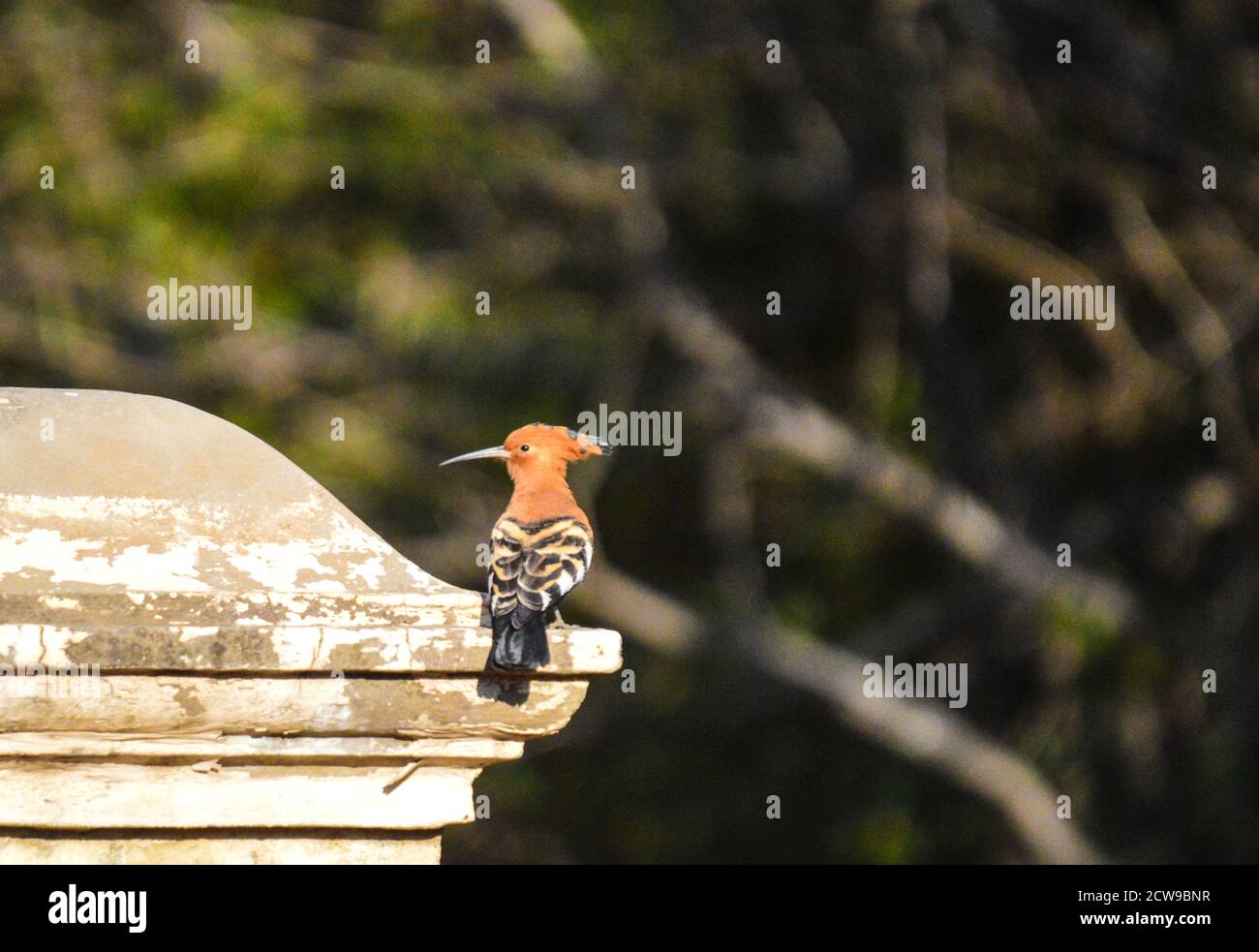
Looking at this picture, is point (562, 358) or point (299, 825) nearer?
point (299, 825)

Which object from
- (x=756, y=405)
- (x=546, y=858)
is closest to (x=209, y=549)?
(x=756, y=405)

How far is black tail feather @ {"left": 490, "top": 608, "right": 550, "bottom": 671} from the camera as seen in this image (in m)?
2.60

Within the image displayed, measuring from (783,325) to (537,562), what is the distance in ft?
29.9

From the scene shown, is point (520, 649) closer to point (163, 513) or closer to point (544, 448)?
point (163, 513)

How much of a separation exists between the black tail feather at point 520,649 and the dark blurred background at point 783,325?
7998 millimetres

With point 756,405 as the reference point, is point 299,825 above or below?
below

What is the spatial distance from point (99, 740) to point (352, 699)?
1.24 feet

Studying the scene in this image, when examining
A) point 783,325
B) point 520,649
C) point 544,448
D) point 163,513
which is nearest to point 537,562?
point 544,448

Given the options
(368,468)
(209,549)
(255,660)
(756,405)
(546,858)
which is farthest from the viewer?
(546,858)

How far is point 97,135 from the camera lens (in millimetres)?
11477

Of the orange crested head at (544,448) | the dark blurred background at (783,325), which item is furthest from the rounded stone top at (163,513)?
the dark blurred background at (783,325)

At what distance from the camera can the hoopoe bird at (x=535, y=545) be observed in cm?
262

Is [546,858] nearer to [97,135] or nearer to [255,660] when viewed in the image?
[97,135]

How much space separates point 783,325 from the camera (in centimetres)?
1216
